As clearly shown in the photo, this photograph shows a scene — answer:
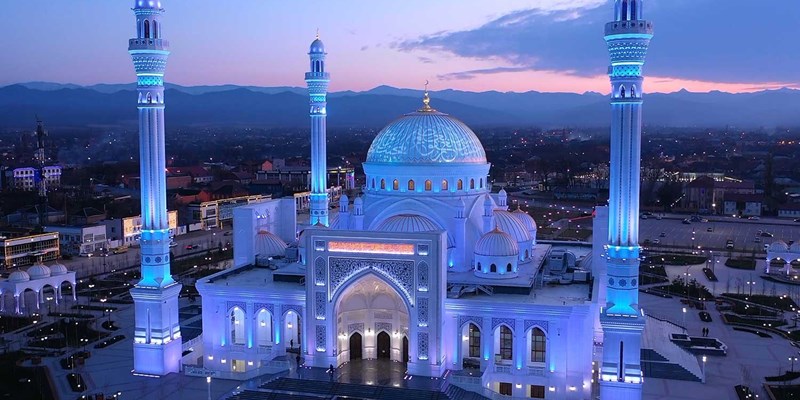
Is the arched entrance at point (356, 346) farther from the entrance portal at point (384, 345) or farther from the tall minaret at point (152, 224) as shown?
the tall minaret at point (152, 224)

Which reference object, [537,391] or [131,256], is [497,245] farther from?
[131,256]

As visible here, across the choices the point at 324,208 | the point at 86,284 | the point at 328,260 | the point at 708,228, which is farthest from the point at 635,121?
the point at 708,228

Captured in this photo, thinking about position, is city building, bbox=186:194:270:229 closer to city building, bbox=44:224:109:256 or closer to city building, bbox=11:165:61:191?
city building, bbox=44:224:109:256

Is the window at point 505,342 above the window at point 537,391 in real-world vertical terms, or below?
above

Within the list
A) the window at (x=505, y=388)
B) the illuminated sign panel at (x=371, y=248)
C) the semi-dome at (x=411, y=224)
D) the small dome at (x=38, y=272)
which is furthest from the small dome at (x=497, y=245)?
the small dome at (x=38, y=272)

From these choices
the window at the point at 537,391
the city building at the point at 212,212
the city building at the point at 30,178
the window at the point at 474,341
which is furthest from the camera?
the city building at the point at 30,178

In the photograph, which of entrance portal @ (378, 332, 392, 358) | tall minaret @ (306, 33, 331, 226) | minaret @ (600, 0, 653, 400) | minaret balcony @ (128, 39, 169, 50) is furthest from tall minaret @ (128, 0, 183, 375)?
minaret @ (600, 0, 653, 400)
